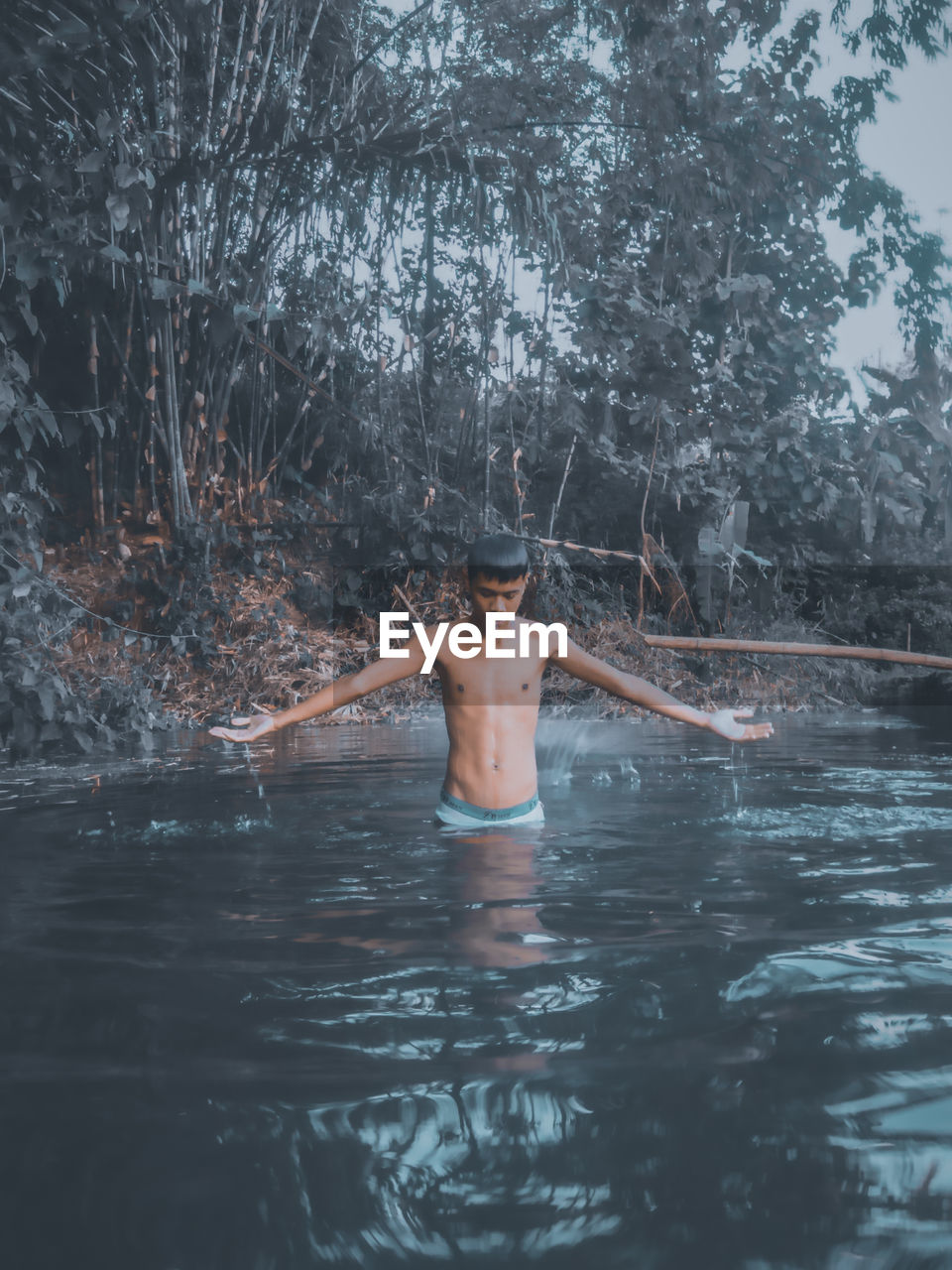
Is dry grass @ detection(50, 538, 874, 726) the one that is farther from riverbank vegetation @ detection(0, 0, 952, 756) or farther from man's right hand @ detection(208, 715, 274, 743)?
man's right hand @ detection(208, 715, 274, 743)

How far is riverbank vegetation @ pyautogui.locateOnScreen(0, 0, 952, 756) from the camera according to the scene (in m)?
7.81

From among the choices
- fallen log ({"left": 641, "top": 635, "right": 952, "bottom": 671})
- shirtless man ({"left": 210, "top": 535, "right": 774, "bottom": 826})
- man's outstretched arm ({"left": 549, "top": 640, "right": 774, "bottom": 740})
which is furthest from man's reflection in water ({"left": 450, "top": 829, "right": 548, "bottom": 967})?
fallen log ({"left": 641, "top": 635, "right": 952, "bottom": 671})

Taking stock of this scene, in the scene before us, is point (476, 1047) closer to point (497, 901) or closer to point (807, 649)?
point (497, 901)

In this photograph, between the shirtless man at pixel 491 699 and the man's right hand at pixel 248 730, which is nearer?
the man's right hand at pixel 248 730

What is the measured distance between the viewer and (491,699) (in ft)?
15.2

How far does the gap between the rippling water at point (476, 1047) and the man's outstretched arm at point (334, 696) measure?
20.0 inches

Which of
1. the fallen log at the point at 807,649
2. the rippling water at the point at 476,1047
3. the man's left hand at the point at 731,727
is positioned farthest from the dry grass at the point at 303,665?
the man's left hand at the point at 731,727

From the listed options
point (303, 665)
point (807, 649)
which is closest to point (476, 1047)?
point (807, 649)

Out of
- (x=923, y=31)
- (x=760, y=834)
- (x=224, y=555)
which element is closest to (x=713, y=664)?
(x=224, y=555)

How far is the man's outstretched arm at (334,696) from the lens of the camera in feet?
13.8

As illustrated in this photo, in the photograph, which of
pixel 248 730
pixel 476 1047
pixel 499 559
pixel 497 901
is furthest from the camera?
pixel 499 559

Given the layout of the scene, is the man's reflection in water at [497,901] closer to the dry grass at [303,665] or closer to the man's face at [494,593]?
the man's face at [494,593]

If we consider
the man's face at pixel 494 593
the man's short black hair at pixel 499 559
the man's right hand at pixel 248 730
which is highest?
the man's short black hair at pixel 499 559

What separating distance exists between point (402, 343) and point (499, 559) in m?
6.93
